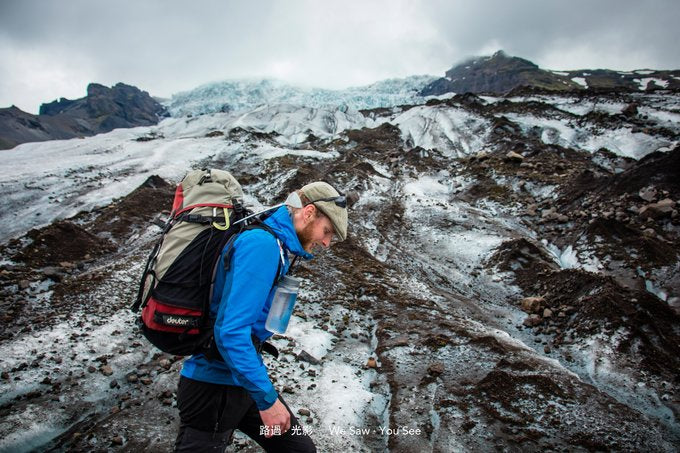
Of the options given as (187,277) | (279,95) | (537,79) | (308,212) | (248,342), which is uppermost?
(537,79)

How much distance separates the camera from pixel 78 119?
168 meters

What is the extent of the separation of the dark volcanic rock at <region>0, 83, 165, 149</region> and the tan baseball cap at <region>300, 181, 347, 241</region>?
513 feet

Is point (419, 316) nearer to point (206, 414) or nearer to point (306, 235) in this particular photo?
point (306, 235)

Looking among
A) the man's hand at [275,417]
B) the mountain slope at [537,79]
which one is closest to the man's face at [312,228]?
the man's hand at [275,417]

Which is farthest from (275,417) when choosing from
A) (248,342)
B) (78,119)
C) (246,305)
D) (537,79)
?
Result: (78,119)

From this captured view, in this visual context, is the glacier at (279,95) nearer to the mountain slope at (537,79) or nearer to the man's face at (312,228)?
the mountain slope at (537,79)

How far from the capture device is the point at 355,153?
127ft

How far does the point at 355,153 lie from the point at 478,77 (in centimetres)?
18888

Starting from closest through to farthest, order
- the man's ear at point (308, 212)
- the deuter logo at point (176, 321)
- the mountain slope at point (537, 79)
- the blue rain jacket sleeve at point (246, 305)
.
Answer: the blue rain jacket sleeve at point (246, 305), the deuter logo at point (176, 321), the man's ear at point (308, 212), the mountain slope at point (537, 79)

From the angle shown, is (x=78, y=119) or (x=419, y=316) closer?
(x=419, y=316)

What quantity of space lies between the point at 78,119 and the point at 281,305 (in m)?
212

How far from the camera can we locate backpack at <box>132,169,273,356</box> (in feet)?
8.71

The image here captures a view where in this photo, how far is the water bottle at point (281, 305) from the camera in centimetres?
296

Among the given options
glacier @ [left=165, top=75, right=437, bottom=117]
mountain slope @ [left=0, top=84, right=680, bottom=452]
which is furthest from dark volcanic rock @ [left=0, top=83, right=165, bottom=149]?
mountain slope @ [left=0, top=84, right=680, bottom=452]
